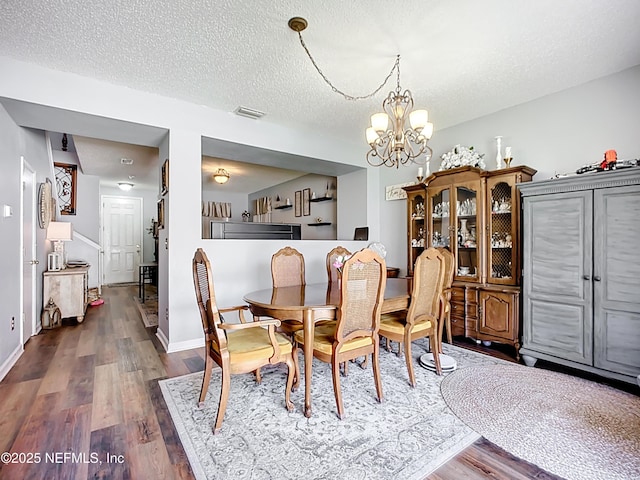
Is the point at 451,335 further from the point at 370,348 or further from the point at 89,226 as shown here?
the point at 89,226

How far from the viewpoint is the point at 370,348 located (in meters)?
2.30

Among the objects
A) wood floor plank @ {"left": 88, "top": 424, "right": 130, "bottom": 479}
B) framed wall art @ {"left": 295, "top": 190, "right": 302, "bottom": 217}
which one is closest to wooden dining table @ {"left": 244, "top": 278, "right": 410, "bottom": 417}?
wood floor plank @ {"left": 88, "top": 424, "right": 130, "bottom": 479}

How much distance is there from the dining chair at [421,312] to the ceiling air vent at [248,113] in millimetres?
2472

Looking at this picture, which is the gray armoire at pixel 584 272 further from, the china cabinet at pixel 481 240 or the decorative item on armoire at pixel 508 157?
the decorative item on armoire at pixel 508 157

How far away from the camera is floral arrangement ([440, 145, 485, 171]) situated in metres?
3.72

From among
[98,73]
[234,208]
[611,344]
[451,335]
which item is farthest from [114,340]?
[234,208]

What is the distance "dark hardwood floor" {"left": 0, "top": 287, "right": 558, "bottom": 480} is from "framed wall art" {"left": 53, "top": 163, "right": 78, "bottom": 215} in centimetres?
372

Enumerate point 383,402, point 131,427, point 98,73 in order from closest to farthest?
1. point 131,427
2. point 383,402
3. point 98,73

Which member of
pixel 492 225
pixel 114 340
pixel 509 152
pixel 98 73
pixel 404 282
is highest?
pixel 98 73

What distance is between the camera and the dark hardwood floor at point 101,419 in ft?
5.28

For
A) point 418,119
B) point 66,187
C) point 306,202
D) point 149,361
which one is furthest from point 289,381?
point 66,187

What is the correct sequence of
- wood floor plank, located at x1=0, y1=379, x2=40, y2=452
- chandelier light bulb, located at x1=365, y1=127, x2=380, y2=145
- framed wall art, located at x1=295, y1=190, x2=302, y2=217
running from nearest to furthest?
1. wood floor plank, located at x1=0, y1=379, x2=40, y2=452
2. chandelier light bulb, located at x1=365, y1=127, x2=380, y2=145
3. framed wall art, located at x1=295, y1=190, x2=302, y2=217

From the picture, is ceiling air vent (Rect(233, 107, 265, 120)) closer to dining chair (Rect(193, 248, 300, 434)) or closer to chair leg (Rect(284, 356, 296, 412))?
dining chair (Rect(193, 248, 300, 434))

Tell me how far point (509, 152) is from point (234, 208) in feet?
23.7
